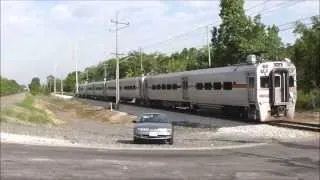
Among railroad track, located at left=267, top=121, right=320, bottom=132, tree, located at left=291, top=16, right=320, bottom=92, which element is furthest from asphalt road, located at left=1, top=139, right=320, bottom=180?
tree, located at left=291, top=16, right=320, bottom=92

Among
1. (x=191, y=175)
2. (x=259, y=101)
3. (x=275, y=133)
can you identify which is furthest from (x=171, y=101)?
(x=191, y=175)

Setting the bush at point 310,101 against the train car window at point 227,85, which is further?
the bush at point 310,101

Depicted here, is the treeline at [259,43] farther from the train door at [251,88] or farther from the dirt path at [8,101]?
the dirt path at [8,101]

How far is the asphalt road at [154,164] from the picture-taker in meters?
14.8

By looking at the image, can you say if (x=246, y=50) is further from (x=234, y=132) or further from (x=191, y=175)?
(x=191, y=175)

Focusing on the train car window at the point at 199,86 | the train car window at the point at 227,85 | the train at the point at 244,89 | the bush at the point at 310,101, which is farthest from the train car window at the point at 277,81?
the bush at the point at 310,101

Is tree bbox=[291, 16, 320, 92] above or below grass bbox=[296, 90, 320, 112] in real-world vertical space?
above

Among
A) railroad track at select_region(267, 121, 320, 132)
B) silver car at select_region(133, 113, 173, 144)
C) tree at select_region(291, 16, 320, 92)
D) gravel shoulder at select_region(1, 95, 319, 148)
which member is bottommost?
gravel shoulder at select_region(1, 95, 319, 148)

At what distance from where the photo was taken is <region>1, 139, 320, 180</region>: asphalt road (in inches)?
584

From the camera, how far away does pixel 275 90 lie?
114 feet

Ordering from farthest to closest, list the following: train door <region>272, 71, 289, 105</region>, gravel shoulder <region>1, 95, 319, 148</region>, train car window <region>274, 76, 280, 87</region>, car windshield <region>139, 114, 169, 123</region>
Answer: train car window <region>274, 76, 280, 87</region>, train door <region>272, 71, 289, 105</region>, gravel shoulder <region>1, 95, 319, 148</region>, car windshield <region>139, 114, 169, 123</region>

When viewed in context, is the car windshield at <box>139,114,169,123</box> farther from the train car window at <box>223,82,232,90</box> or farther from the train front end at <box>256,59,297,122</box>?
the train car window at <box>223,82,232,90</box>

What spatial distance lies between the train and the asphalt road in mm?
11644

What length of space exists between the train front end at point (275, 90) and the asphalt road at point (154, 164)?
11337mm
